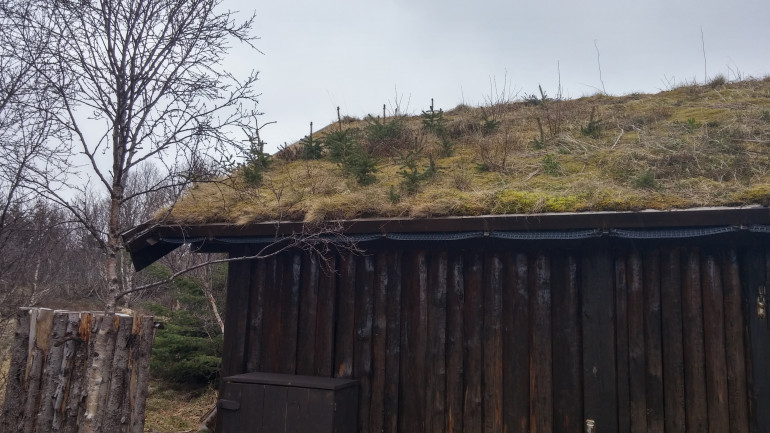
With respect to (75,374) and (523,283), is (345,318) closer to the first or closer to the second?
(523,283)

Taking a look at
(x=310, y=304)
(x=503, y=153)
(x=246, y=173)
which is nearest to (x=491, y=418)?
(x=310, y=304)

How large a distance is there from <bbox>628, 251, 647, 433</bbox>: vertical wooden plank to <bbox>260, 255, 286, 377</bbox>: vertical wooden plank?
160 inches

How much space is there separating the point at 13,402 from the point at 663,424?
236 inches

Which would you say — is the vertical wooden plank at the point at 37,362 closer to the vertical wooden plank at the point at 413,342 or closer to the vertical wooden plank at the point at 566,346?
the vertical wooden plank at the point at 413,342

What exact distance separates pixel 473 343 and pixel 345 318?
5.21 ft

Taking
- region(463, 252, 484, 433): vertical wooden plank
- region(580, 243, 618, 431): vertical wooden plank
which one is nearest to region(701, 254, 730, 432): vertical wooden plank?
region(580, 243, 618, 431): vertical wooden plank

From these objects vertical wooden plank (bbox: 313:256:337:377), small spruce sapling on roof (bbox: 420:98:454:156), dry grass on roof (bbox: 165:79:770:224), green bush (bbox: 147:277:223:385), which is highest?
small spruce sapling on roof (bbox: 420:98:454:156)

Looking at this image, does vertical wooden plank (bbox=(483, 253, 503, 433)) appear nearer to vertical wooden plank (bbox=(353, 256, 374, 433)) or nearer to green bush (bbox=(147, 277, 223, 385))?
vertical wooden plank (bbox=(353, 256, 374, 433))

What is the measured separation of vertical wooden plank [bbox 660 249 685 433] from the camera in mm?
6121

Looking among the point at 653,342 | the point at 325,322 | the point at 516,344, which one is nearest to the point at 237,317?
the point at 325,322

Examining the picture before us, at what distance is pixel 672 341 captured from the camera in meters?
6.24

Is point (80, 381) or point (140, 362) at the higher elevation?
point (140, 362)

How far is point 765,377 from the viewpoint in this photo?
589 cm

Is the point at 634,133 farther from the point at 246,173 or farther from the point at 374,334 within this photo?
the point at 246,173
